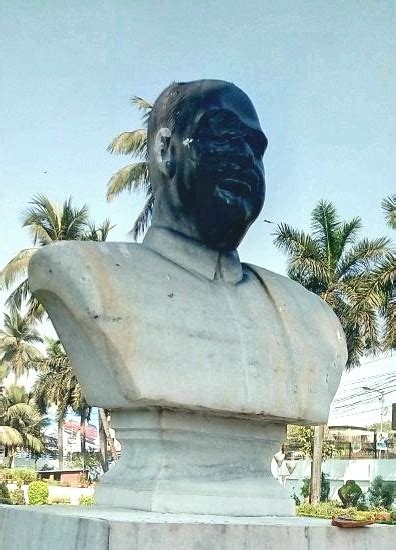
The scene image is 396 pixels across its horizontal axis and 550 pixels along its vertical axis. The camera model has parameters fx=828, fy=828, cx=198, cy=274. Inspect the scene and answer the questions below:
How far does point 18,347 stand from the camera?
148 ft

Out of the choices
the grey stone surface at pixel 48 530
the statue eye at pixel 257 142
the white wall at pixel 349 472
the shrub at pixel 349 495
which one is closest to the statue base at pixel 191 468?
the grey stone surface at pixel 48 530

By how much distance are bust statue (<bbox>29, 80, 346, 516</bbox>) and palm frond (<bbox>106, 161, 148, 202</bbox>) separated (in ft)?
50.5

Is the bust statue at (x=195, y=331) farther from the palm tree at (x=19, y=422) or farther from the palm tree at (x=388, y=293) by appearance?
the palm tree at (x=19, y=422)

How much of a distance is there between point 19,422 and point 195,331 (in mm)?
44638

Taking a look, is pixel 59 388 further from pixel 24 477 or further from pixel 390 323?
pixel 390 323

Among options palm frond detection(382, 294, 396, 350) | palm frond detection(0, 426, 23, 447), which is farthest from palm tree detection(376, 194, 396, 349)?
palm frond detection(0, 426, 23, 447)

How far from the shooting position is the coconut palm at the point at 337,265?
21547 millimetres

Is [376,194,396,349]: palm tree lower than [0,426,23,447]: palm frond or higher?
higher

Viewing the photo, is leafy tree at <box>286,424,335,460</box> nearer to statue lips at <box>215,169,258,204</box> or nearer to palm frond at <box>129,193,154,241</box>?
palm frond at <box>129,193,154,241</box>

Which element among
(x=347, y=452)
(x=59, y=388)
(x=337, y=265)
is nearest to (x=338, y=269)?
(x=337, y=265)

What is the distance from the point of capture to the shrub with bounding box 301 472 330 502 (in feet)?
94.1

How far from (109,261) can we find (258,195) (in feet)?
2.28

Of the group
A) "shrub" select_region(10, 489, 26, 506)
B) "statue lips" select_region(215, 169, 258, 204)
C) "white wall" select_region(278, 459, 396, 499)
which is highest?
"statue lips" select_region(215, 169, 258, 204)

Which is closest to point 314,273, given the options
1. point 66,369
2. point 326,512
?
point 326,512
